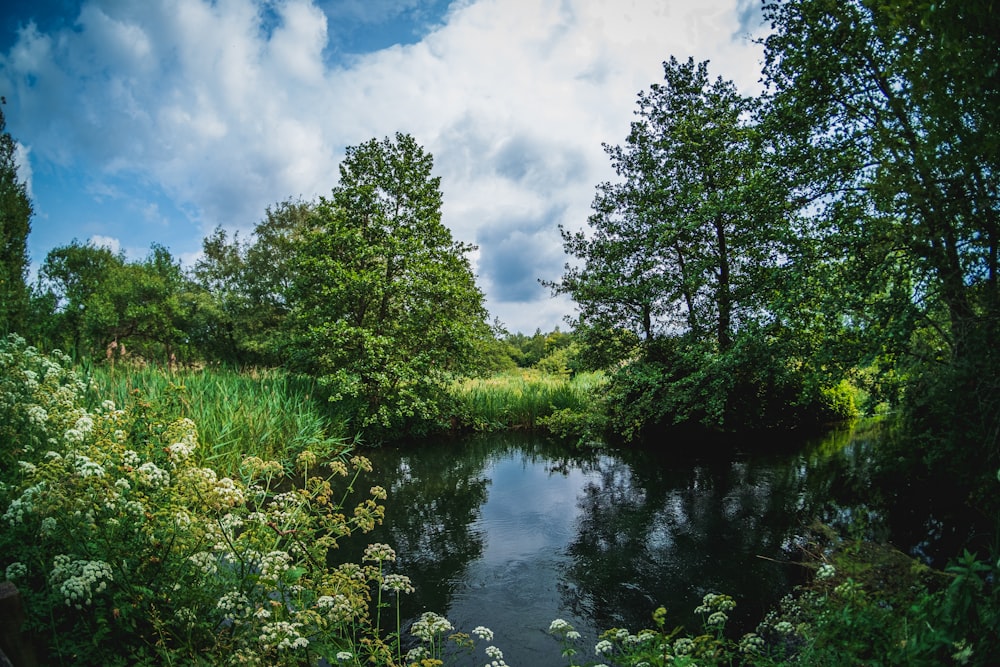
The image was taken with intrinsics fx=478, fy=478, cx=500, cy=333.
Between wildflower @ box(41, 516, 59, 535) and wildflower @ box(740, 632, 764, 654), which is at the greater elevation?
wildflower @ box(41, 516, 59, 535)

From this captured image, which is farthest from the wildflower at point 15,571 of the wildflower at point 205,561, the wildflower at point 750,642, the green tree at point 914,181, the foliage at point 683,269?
the foliage at point 683,269

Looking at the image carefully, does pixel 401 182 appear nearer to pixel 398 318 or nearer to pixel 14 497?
pixel 398 318

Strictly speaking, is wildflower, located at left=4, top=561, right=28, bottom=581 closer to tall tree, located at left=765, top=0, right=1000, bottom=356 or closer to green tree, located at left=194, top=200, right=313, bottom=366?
tall tree, located at left=765, top=0, right=1000, bottom=356

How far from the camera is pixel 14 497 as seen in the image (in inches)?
139

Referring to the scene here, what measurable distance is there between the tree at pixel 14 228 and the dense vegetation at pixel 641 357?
242mm

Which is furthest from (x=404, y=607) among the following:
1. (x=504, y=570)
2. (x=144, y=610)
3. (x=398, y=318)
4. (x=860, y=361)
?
(x=398, y=318)

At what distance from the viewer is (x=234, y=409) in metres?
9.38

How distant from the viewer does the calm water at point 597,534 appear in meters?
5.04

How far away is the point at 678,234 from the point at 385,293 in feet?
26.0

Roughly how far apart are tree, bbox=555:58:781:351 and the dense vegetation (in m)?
0.07

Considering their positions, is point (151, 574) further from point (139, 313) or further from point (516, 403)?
point (139, 313)

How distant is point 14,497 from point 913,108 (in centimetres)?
961

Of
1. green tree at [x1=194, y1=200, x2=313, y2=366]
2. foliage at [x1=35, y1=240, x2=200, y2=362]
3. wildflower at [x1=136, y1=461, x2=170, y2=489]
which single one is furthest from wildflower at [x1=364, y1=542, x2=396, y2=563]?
foliage at [x1=35, y1=240, x2=200, y2=362]

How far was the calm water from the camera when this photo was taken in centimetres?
504
